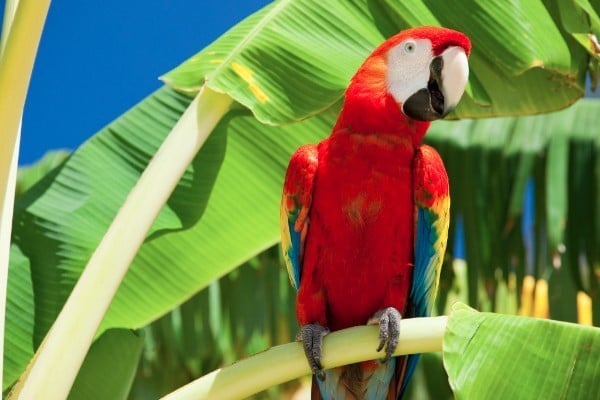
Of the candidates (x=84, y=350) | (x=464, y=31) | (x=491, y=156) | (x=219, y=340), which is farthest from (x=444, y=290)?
(x=84, y=350)

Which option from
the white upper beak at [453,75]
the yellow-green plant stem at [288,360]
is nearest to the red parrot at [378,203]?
the white upper beak at [453,75]

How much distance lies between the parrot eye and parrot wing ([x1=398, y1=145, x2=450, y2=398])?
163mm

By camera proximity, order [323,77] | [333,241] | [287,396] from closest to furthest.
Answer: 1. [333,241]
2. [323,77]
3. [287,396]

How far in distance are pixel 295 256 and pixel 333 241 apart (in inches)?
4.0

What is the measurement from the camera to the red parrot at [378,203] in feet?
4.67

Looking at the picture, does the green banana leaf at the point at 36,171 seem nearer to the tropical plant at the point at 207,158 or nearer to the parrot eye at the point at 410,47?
the tropical plant at the point at 207,158

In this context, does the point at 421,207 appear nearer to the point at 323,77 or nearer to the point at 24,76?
the point at 323,77

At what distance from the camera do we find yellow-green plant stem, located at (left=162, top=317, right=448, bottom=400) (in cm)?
120

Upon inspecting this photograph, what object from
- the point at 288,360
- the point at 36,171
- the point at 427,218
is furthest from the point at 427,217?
the point at 36,171

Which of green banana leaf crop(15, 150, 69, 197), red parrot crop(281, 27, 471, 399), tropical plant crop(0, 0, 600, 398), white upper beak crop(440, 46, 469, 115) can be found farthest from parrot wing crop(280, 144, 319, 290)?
green banana leaf crop(15, 150, 69, 197)

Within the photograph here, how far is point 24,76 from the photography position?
148 cm

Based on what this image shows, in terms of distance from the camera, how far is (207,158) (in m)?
1.88

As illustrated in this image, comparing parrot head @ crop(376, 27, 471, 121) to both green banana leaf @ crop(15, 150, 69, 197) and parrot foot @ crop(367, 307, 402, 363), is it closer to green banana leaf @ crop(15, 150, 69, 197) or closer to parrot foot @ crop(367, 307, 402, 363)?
parrot foot @ crop(367, 307, 402, 363)

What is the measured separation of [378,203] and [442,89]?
0.69ft
